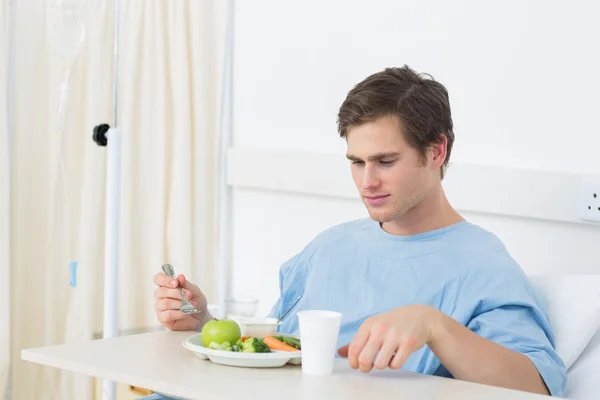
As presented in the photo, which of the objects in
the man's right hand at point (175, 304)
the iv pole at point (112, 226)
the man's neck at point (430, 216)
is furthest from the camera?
the iv pole at point (112, 226)

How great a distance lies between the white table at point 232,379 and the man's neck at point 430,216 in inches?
19.6

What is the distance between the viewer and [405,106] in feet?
6.06

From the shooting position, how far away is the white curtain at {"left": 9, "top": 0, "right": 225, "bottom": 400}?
2844 mm

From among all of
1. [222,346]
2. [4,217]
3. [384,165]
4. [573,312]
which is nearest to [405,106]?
[384,165]

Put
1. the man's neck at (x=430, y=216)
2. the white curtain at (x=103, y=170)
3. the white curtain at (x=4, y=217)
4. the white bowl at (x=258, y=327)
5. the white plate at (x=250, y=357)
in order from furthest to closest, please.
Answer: the white curtain at (x=103, y=170), the white curtain at (x=4, y=217), the man's neck at (x=430, y=216), the white bowl at (x=258, y=327), the white plate at (x=250, y=357)

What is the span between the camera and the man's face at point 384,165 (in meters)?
1.83

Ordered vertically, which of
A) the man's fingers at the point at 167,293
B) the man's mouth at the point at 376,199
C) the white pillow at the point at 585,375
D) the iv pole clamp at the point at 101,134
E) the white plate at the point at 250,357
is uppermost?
the iv pole clamp at the point at 101,134

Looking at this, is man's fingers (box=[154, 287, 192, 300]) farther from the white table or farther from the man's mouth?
the man's mouth

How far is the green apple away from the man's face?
448mm

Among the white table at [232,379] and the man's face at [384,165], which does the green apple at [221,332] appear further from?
the man's face at [384,165]

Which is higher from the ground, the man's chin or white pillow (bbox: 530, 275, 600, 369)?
the man's chin

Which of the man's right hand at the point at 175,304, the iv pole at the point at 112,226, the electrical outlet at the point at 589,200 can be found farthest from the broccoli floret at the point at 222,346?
the electrical outlet at the point at 589,200

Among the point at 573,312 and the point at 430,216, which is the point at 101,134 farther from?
the point at 573,312

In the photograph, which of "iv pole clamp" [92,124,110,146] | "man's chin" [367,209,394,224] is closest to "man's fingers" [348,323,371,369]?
"man's chin" [367,209,394,224]
